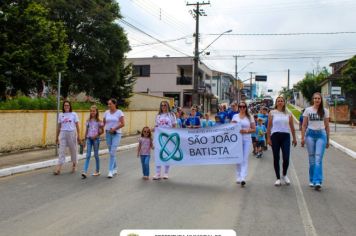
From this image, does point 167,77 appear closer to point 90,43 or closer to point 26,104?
point 90,43

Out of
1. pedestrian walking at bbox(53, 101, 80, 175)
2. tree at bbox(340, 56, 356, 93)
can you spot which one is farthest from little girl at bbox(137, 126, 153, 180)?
tree at bbox(340, 56, 356, 93)

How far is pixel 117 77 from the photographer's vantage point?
1469 inches

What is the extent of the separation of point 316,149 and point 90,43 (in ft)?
93.6

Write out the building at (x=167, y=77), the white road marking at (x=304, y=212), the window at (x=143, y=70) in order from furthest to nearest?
the window at (x=143, y=70)
the building at (x=167, y=77)
the white road marking at (x=304, y=212)

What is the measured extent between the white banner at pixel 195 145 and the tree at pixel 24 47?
807cm

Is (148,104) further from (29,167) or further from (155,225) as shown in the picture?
(155,225)

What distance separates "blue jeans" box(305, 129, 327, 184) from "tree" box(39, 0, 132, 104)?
2749cm

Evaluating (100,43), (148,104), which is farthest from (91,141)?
(148,104)

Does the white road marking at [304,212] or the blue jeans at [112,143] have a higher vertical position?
the blue jeans at [112,143]

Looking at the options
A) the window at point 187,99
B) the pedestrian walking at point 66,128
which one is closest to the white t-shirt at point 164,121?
the pedestrian walking at point 66,128

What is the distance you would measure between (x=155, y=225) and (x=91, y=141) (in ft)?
16.0

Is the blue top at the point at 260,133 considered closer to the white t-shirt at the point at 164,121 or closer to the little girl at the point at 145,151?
the white t-shirt at the point at 164,121

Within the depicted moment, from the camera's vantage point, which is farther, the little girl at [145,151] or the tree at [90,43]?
the tree at [90,43]

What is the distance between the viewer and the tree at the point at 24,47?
53.8ft
